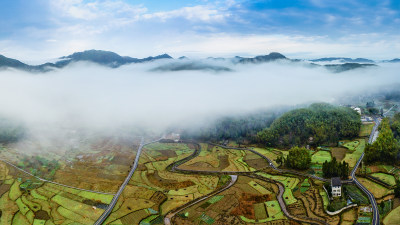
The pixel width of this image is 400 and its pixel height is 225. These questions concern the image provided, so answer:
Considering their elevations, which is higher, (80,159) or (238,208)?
(238,208)

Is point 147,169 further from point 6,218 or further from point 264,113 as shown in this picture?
point 264,113

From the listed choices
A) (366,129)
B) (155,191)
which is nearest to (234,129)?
(366,129)

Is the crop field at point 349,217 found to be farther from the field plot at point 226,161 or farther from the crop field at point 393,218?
the field plot at point 226,161

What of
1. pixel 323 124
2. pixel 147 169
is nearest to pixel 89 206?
pixel 147 169

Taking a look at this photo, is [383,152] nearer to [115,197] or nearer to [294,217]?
[294,217]

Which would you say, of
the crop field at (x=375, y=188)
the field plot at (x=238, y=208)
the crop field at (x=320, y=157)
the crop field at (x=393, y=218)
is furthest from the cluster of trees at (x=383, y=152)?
the field plot at (x=238, y=208)

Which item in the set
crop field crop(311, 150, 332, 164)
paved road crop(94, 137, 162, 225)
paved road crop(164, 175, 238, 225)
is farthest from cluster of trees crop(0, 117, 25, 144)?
crop field crop(311, 150, 332, 164)
